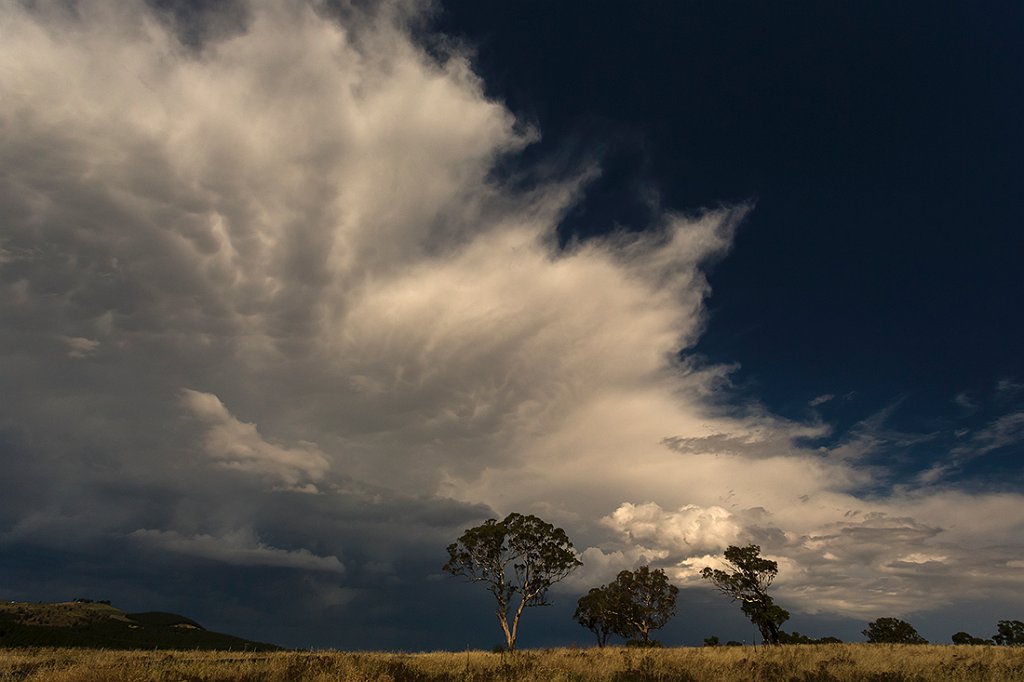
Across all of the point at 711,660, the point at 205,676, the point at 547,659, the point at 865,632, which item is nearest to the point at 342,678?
the point at 205,676

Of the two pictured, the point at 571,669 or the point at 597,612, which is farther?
the point at 597,612

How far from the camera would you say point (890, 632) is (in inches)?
3967

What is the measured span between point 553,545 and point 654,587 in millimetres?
24661

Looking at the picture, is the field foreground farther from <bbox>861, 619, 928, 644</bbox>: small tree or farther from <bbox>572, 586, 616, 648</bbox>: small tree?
<bbox>861, 619, 928, 644</bbox>: small tree

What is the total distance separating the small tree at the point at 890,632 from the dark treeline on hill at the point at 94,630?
101 meters

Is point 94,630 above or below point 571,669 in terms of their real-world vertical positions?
below

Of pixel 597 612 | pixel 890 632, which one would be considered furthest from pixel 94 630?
pixel 890 632

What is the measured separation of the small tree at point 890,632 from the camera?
322 feet

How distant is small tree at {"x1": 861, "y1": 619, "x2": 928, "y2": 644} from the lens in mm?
98062

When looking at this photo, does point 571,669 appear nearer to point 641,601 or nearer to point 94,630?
point 641,601

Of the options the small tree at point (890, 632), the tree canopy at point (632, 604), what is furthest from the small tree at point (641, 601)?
the small tree at point (890, 632)

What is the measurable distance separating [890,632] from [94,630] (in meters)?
138

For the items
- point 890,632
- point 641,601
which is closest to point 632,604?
point 641,601

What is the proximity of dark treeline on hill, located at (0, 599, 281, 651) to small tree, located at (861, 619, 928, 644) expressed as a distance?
101001mm
